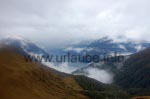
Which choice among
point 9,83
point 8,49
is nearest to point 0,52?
point 8,49

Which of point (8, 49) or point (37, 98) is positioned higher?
point (8, 49)

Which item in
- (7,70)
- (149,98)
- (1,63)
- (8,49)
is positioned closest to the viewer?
(8,49)

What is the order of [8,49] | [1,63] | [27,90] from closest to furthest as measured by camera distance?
[8,49] < [1,63] < [27,90]

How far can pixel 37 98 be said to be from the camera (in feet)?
506

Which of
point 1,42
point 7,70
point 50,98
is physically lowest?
point 50,98

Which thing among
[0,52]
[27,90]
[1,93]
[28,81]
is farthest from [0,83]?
[28,81]

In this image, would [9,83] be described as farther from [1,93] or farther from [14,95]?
[1,93]

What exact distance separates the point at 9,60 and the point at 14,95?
12.6 meters

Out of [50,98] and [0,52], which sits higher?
[0,52]

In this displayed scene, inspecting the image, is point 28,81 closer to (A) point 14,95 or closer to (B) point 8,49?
(A) point 14,95

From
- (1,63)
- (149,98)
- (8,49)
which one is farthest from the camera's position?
(149,98)

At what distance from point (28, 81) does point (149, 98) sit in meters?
62.7

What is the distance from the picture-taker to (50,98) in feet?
602

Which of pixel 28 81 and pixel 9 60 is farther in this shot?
pixel 28 81
